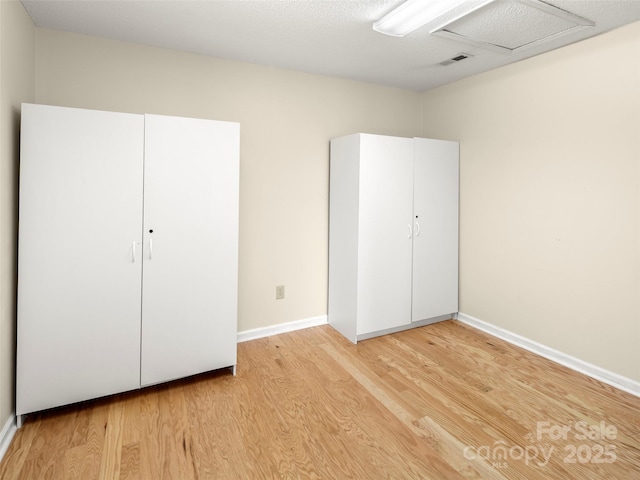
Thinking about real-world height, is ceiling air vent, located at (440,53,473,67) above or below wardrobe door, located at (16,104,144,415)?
above

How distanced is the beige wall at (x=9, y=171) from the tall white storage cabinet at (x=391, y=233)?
2.20m

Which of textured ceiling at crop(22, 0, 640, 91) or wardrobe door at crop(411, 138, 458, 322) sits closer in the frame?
textured ceiling at crop(22, 0, 640, 91)

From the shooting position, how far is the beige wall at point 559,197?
2.31m

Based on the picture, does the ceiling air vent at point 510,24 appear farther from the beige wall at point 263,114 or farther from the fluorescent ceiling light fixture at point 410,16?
the beige wall at point 263,114

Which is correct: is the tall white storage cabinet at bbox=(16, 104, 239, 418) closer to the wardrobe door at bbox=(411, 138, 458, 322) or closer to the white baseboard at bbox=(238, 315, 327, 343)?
the white baseboard at bbox=(238, 315, 327, 343)

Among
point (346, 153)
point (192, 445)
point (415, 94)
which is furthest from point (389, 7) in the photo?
point (192, 445)

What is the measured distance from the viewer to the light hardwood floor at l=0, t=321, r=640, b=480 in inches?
65.2

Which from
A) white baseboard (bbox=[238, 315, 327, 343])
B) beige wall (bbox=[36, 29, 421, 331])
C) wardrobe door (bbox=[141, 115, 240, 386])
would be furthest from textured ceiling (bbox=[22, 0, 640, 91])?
white baseboard (bbox=[238, 315, 327, 343])

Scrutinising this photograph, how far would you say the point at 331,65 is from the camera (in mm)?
2996

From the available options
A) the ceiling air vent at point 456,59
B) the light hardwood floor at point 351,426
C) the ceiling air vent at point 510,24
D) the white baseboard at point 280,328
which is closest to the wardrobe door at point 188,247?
the light hardwood floor at point 351,426

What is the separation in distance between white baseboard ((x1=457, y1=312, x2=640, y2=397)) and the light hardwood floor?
0.23 feet

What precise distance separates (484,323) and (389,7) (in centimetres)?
268

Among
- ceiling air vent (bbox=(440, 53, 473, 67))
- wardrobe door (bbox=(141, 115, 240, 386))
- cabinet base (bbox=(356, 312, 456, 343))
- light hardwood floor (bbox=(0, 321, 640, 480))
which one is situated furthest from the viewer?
cabinet base (bbox=(356, 312, 456, 343))

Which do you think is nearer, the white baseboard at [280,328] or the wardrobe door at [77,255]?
the wardrobe door at [77,255]
